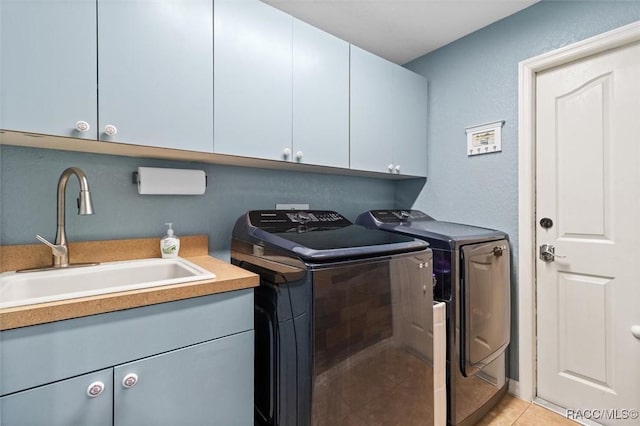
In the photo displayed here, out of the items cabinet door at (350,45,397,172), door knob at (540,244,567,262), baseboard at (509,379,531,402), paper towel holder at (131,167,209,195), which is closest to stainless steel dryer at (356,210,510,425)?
baseboard at (509,379,531,402)

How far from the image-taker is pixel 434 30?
2.11m

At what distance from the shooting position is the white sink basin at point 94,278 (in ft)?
3.44

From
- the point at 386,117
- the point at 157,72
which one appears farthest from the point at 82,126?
the point at 386,117

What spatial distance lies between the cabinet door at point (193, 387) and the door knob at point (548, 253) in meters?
1.88

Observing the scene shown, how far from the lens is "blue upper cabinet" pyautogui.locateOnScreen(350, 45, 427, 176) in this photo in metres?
1.92

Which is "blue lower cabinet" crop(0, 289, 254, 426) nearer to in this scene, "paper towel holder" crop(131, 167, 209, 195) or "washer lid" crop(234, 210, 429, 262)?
"washer lid" crop(234, 210, 429, 262)

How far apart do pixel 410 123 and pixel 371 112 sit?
456 millimetres

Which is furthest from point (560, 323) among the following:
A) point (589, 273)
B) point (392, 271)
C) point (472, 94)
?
point (472, 94)

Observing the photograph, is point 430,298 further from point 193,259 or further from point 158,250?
point 158,250

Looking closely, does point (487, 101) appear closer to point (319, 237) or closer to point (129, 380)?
point (319, 237)

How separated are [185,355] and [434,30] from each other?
2.46 meters

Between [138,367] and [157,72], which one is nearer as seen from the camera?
[138,367]

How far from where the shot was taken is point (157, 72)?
1.21 meters

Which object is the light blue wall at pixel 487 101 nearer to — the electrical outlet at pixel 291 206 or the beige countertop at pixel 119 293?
the electrical outlet at pixel 291 206
